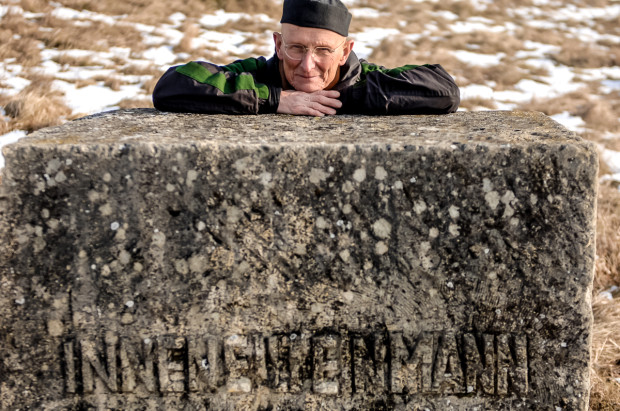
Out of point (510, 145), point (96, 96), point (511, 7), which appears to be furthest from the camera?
point (511, 7)

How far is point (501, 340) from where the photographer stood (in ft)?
6.13

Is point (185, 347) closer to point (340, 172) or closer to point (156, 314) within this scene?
point (156, 314)

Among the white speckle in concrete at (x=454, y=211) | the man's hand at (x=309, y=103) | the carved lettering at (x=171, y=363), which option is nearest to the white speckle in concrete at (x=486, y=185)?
the white speckle in concrete at (x=454, y=211)

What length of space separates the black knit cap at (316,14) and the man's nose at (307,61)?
4.6 inches

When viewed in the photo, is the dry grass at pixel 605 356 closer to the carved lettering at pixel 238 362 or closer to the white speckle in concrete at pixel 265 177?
the carved lettering at pixel 238 362

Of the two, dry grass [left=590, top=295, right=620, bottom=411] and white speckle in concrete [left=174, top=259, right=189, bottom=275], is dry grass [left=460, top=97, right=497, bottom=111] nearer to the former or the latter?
dry grass [left=590, top=295, right=620, bottom=411]

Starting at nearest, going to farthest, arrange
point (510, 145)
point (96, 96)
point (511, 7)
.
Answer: point (510, 145) < point (96, 96) < point (511, 7)

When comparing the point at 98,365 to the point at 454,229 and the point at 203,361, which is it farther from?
the point at 454,229

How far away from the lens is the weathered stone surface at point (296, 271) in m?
1.78

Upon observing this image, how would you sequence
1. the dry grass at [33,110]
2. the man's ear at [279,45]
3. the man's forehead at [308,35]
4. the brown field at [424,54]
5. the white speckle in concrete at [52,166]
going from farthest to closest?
1. the dry grass at [33,110]
2. the brown field at [424,54]
3. the man's ear at [279,45]
4. the man's forehead at [308,35]
5. the white speckle in concrete at [52,166]

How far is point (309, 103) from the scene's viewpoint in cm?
238

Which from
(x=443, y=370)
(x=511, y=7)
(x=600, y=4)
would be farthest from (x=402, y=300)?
(x=600, y=4)

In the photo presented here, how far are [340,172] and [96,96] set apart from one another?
15.4 ft

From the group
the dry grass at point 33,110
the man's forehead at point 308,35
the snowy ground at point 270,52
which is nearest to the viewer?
the man's forehead at point 308,35
